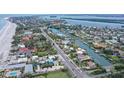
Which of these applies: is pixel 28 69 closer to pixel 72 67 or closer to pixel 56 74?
pixel 56 74

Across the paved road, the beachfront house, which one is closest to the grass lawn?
the paved road

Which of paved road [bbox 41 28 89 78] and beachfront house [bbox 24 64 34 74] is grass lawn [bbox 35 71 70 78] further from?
beachfront house [bbox 24 64 34 74]

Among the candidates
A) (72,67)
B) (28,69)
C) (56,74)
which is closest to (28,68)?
(28,69)

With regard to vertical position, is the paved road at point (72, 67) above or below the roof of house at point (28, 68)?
above

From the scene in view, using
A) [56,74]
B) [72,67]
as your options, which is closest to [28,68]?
[56,74]

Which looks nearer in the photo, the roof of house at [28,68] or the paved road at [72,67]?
the paved road at [72,67]

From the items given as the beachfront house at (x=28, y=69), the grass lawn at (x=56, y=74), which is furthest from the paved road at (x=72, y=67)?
the beachfront house at (x=28, y=69)

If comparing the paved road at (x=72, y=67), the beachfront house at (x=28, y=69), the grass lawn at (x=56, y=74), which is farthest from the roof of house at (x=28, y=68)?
the paved road at (x=72, y=67)

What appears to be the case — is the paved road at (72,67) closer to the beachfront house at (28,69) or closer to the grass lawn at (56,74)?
the grass lawn at (56,74)

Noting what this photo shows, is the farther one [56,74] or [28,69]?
[28,69]
